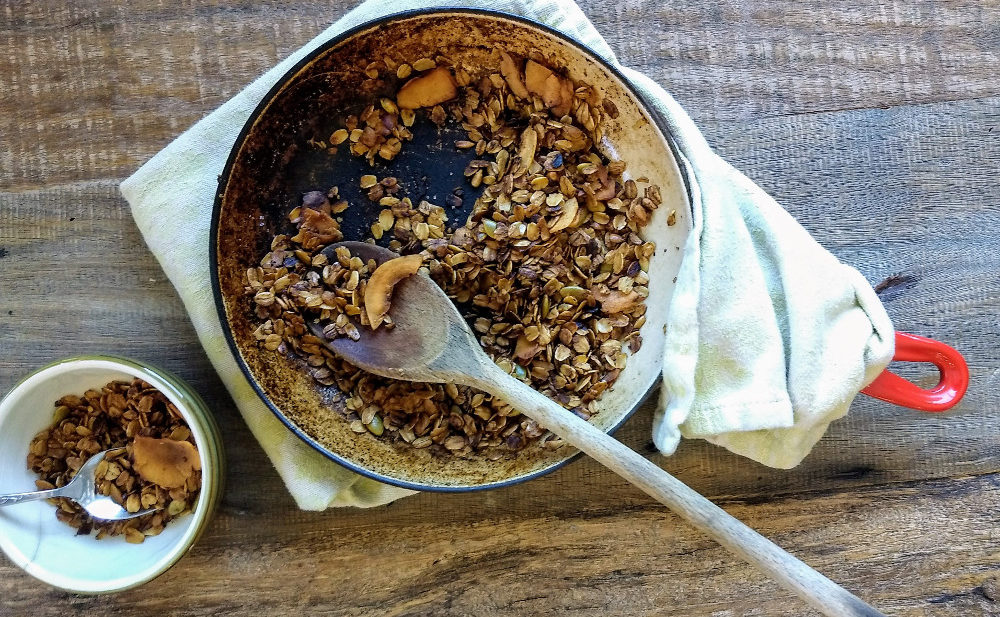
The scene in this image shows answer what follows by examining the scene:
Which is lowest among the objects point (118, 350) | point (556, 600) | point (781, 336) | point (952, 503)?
point (556, 600)

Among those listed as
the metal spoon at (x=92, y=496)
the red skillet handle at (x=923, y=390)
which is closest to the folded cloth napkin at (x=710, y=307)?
the red skillet handle at (x=923, y=390)

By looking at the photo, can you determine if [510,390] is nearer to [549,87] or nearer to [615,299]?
[615,299]

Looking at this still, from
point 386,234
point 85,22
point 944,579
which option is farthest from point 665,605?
point 85,22

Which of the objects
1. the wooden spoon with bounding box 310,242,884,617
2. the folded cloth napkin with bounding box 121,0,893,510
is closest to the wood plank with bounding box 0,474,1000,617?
the folded cloth napkin with bounding box 121,0,893,510

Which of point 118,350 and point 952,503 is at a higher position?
point 118,350

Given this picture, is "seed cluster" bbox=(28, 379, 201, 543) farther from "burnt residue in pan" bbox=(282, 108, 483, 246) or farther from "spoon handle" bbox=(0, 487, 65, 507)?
"burnt residue in pan" bbox=(282, 108, 483, 246)

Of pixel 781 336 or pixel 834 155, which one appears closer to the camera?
pixel 781 336

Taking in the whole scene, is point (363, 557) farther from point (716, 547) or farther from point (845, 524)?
point (845, 524)
